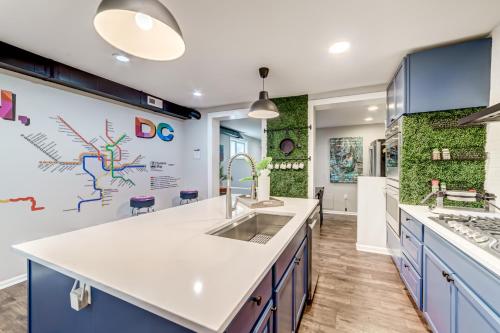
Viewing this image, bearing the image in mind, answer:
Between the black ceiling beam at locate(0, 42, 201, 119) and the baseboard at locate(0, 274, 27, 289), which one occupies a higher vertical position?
the black ceiling beam at locate(0, 42, 201, 119)

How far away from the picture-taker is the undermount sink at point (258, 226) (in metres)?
1.73

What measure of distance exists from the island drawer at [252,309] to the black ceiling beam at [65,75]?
2970mm

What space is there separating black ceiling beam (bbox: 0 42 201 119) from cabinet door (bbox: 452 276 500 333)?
152 inches

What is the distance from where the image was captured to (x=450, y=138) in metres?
2.11

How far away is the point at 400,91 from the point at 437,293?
1.94 m

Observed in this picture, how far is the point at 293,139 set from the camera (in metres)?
3.48

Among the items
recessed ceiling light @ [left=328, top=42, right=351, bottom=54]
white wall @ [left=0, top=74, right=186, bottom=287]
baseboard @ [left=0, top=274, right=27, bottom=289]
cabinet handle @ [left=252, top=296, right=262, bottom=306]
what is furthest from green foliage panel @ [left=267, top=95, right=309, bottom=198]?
baseboard @ [left=0, top=274, right=27, bottom=289]

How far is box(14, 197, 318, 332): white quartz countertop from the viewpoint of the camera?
Result: 2.16 feet

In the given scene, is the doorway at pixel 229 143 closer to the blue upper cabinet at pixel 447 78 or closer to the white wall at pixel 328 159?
the white wall at pixel 328 159

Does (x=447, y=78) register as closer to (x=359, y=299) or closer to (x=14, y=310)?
(x=359, y=299)

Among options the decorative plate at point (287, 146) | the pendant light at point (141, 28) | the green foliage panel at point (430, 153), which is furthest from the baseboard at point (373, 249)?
the pendant light at point (141, 28)

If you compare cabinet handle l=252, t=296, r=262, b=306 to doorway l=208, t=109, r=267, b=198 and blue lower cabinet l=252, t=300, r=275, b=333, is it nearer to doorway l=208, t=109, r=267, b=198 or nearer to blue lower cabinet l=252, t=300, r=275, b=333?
blue lower cabinet l=252, t=300, r=275, b=333

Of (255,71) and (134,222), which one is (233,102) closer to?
(255,71)

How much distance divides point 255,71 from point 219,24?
0.91 metres
